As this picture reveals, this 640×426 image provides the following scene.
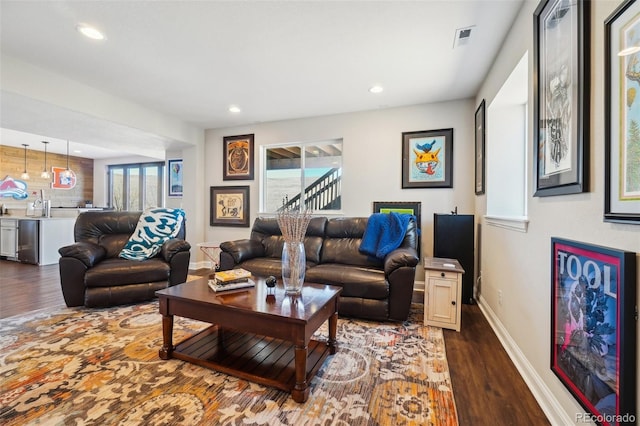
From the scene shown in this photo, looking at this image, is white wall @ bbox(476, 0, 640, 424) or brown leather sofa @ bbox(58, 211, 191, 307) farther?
brown leather sofa @ bbox(58, 211, 191, 307)

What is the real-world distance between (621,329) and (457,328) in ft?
5.41

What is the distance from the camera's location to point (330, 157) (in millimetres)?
4391

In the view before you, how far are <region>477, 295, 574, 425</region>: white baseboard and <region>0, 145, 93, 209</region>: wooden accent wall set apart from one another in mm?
10133

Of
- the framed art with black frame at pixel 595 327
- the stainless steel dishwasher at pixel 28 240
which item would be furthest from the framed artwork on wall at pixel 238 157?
the framed art with black frame at pixel 595 327

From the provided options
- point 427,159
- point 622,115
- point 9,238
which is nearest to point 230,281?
point 622,115

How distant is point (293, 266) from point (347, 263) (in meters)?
1.43

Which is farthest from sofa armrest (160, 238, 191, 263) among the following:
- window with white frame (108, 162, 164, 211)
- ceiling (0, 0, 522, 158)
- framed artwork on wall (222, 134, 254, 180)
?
window with white frame (108, 162, 164, 211)

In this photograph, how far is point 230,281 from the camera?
6.69ft

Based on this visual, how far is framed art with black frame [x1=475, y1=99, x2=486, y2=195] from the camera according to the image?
299cm

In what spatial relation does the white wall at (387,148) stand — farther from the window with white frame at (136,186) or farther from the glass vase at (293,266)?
the window with white frame at (136,186)

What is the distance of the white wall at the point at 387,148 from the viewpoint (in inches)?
142

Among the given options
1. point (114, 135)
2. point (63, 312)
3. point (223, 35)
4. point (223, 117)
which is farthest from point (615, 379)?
point (114, 135)

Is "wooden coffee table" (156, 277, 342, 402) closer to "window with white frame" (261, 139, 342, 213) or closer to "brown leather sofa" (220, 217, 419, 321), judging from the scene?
"brown leather sofa" (220, 217, 419, 321)

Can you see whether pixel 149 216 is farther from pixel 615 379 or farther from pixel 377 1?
pixel 615 379
